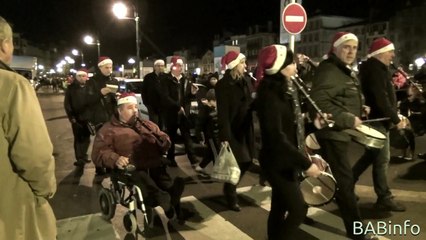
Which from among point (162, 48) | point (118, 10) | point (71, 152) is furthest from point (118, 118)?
point (162, 48)

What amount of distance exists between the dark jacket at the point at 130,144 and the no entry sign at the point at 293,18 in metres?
4.19

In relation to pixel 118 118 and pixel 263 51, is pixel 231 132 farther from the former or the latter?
pixel 263 51

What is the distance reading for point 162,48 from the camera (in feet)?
202

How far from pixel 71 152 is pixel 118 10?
10.8 meters

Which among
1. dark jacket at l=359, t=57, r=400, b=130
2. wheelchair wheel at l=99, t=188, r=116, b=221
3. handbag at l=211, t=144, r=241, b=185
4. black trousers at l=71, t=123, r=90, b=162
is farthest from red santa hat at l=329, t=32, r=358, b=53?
black trousers at l=71, t=123, r=90, b=162

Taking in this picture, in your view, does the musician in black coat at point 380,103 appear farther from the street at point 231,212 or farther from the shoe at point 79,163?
the shoe at point 79,163

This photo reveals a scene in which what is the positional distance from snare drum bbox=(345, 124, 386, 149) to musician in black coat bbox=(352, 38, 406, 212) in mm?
436

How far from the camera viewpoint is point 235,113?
5.94m

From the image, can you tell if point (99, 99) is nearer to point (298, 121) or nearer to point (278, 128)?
point (298, 121)

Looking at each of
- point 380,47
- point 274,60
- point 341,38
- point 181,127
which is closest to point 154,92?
point 181,127

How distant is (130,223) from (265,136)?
2061mm

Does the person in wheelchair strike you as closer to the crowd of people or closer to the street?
the crowd of people

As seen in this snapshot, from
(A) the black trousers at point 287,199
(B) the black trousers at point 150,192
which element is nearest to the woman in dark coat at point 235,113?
(B) the black trousers at point 150,192

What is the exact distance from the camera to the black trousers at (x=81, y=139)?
9.09 meters
